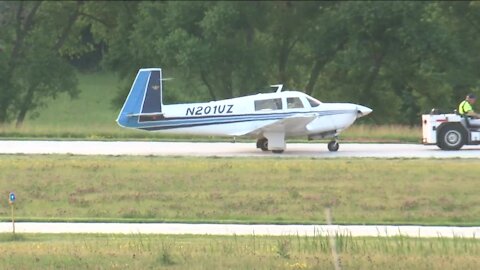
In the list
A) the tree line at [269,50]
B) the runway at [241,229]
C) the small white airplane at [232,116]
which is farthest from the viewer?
the tree line at [269,50]

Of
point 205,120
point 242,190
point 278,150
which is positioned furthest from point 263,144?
point 242,190

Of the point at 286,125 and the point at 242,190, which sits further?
the point at 286,125

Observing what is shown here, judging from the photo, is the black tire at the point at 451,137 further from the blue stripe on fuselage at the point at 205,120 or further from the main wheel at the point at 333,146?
the blue stripe on fuselage at the point at 205,120

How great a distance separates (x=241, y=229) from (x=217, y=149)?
1434cm

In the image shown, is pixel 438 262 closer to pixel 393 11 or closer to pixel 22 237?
pixel 22 237

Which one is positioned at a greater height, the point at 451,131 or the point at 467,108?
the point at 467,108

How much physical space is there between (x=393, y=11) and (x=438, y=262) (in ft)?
121

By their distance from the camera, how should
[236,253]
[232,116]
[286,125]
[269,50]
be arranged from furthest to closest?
[269,50] < [232,116] < [286,125] < [236,253]

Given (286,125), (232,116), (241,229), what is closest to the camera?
(241,229)

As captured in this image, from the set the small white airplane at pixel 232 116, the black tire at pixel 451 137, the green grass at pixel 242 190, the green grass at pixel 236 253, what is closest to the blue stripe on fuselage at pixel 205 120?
the small white airplane at pixel 232 116

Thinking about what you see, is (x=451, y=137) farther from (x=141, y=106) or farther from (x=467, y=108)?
(x=141, y=106)

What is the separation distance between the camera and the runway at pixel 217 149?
98.8 ft

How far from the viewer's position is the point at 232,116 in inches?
1243

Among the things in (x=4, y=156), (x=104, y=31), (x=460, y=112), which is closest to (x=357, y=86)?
(x=104, y=31)
